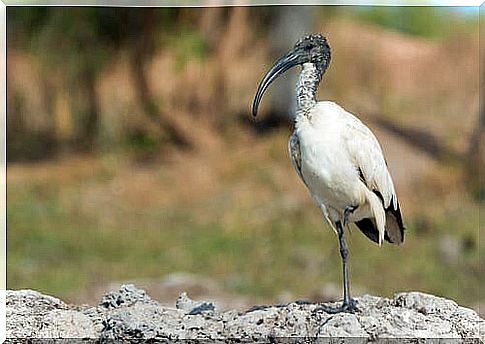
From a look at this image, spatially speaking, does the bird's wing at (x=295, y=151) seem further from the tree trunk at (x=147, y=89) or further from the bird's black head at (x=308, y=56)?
the tree trunk at (x=147, y=89)

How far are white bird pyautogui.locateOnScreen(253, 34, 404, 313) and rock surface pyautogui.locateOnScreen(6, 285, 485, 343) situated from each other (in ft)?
A: 0.47

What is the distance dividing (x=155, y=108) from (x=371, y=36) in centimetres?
183

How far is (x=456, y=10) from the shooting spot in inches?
315

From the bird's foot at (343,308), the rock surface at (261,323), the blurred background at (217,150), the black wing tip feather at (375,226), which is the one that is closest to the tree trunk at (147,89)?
the blurred background at (217,150)

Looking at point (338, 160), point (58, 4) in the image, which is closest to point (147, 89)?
point (58, 4)

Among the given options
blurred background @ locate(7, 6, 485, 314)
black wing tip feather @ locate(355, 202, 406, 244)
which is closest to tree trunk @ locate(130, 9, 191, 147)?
blurred background @ locate(7, 6, 485, 314)

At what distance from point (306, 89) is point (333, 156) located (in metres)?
0.31

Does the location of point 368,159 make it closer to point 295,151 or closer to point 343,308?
point 295,151

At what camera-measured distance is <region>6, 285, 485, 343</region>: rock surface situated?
4070 mm

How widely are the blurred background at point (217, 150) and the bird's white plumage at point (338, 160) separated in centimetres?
294

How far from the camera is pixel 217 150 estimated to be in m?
8.59

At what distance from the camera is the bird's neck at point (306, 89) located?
4258 millimetres

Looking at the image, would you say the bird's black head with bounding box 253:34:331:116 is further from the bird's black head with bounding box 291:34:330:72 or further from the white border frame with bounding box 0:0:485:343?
the white border frame with bounding box 0:0:485:343

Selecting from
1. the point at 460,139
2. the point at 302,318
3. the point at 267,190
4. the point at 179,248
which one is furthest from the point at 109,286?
the point at 302,318
